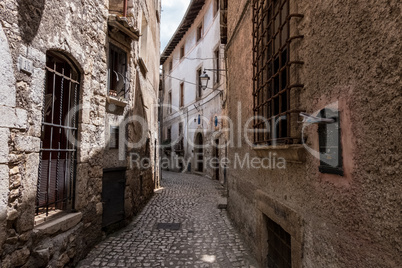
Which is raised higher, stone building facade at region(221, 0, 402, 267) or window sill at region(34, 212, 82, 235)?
stone building facade at region(221, 0, 402, 267)

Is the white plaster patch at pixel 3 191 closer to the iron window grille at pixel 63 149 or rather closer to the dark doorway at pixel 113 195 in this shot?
the iron window grille at pixel 63 149

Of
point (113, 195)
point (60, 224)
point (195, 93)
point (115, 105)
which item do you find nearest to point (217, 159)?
point (195, 93)

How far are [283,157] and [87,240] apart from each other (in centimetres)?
343

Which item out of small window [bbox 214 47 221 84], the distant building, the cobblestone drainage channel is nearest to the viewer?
the cobblestone drainage channel

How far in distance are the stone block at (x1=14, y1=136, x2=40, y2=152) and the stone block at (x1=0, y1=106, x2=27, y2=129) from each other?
0.43 ft

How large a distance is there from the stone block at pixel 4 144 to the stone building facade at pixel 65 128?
1cm

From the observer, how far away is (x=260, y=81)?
3.75 metres

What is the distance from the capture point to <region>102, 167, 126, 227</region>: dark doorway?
16.3 feet

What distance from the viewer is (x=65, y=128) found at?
12.9 ft

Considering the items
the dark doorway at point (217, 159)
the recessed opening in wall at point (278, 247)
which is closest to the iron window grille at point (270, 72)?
the recessed opening in wall at point (278, 247)

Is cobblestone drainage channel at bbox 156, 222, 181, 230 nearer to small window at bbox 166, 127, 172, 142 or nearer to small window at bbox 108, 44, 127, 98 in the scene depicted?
small window at bbox 108, 44, 127, 98

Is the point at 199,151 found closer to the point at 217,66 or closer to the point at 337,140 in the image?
the point at 217,66

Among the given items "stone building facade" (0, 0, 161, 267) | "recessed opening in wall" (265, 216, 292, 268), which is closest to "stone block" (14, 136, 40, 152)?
"stone building facade" (0, 0, 161, 267)

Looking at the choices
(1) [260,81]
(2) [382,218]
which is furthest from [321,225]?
(1) [260,81]
